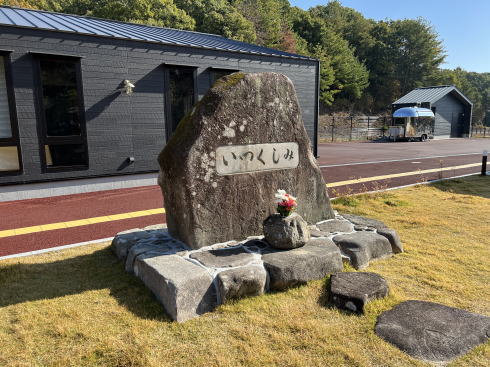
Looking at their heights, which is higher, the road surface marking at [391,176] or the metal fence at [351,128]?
the metal fence at [351,128]

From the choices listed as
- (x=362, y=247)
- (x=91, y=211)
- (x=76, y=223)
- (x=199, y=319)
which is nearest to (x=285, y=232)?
(x=362, y=247)

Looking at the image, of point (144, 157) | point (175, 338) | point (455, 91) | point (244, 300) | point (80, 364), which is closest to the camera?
point (80, 364)

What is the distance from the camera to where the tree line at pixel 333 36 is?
27.5m

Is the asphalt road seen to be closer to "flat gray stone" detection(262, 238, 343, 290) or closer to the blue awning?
"flat gray stone" detection(262, 238, 343, 290)

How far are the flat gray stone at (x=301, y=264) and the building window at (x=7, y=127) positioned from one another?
674 centimetres

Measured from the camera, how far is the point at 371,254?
434 cm

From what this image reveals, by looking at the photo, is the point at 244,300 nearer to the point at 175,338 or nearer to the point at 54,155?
the point at 175,338

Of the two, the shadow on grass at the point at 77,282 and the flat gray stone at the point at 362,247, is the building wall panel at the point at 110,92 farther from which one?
the flat gray stone at the point at 362,247

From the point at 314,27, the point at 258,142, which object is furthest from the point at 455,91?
the point at 258,142

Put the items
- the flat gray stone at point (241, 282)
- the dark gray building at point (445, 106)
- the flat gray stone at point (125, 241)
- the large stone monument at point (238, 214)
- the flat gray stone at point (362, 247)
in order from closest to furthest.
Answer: the flat gray stone at point (241, 282)
the large stone monument at point (238, 214)
the flat gray stone at point (362, 247)
the flat gray stone at point (125, 241)
the dark gray building at point (445, 106)

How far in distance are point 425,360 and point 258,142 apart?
9.09 feet

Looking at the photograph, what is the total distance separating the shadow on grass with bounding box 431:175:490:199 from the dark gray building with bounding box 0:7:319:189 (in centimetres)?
694

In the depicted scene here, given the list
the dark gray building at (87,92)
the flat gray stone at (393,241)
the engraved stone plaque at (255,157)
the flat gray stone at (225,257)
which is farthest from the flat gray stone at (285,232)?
the dark gray building at (87,92)

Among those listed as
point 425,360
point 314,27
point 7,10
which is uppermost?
point 314,27
